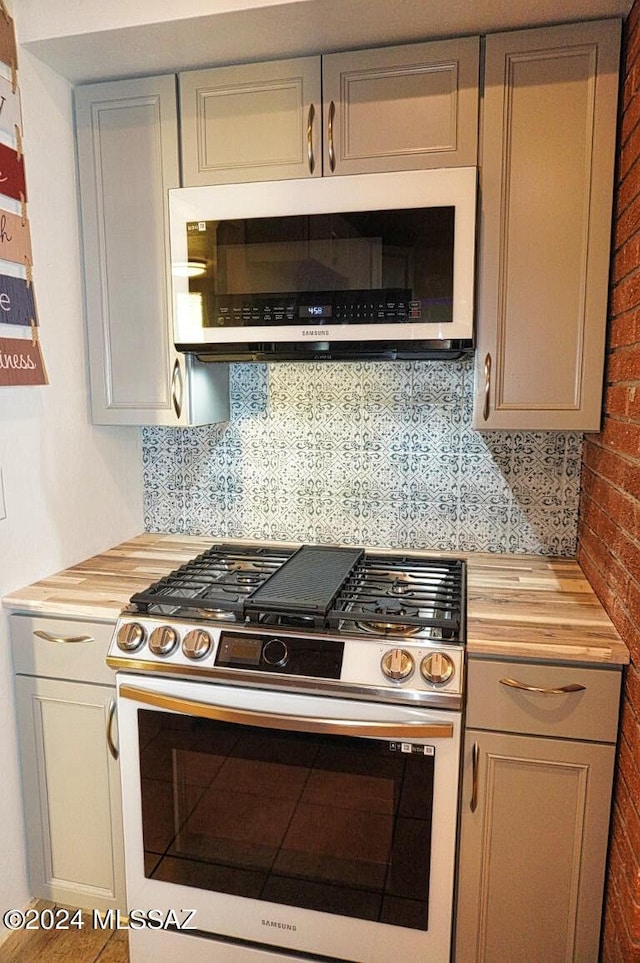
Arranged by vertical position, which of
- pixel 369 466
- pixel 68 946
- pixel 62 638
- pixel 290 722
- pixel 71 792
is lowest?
pixel 68 946

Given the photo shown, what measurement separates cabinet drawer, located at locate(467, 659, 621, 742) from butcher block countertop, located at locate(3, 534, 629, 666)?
0.10ft

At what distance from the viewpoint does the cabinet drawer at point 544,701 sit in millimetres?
1375

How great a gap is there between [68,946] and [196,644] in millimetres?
979

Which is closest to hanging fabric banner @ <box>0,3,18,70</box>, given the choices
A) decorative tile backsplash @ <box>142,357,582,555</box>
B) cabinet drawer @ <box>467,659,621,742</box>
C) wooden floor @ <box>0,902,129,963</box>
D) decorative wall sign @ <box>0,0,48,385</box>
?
decorative wall sign @ <box>0,0,48,385</box>

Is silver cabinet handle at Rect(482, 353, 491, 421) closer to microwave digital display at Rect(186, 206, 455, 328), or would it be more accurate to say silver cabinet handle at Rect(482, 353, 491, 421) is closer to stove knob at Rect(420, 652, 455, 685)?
microwave digital display at Rect(186, 206, 455, 328)

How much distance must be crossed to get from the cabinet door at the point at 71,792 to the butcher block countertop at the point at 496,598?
224 millimetres

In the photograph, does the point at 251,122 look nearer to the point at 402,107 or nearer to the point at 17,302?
the point at 402,107

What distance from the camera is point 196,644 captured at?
1.53m

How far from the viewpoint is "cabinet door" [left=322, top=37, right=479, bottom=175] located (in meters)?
1.62

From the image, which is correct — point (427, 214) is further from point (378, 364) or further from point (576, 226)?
point (378, 364)

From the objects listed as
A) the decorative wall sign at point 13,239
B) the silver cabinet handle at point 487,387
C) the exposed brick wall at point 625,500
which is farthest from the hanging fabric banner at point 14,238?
the exposed brick wall at point 625,500

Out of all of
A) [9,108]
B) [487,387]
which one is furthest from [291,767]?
[9,108]

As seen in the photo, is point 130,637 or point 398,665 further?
point 130,637

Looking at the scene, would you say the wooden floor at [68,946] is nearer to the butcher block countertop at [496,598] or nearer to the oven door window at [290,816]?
the oven door window at [290,816]
